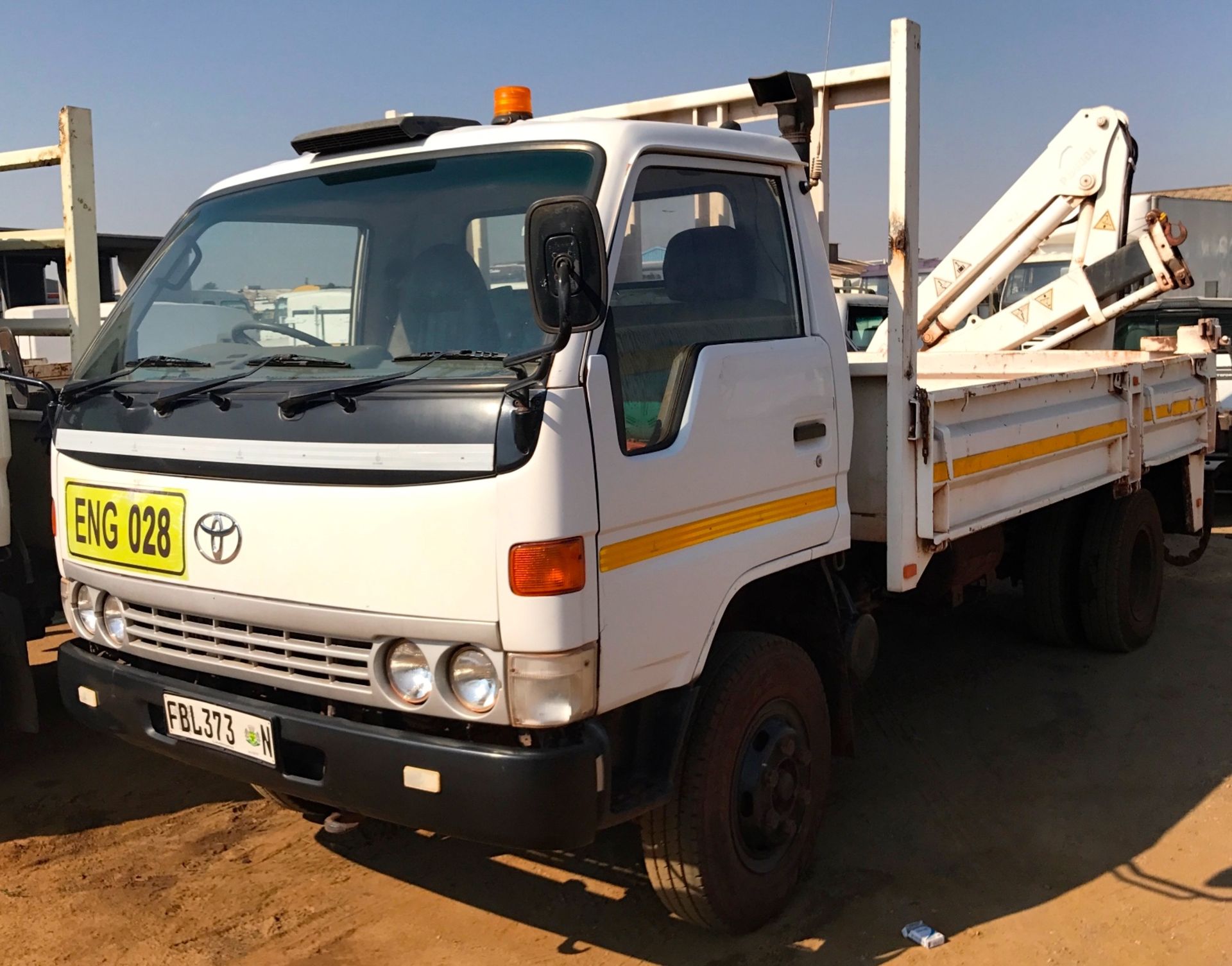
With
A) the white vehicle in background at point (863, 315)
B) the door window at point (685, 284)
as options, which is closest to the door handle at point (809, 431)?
the door window at point (685, 284)

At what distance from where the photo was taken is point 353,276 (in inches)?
126

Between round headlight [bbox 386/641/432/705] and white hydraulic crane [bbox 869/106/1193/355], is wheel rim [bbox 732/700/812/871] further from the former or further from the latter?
white hydraulic crane [bbox 869/106/1193/355]

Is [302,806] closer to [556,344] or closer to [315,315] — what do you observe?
[315,315]

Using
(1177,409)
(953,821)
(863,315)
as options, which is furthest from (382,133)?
(863,315)

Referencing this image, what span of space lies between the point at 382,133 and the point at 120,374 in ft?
3.38

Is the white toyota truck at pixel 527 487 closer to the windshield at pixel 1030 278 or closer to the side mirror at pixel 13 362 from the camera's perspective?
the side mirror at pixel 13 362

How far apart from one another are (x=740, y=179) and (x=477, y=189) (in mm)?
808

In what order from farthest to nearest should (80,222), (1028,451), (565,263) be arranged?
(80,222), (1028,451), (565,263)

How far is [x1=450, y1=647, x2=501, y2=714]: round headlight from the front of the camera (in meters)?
2.58

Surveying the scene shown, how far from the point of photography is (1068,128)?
20.0 feet

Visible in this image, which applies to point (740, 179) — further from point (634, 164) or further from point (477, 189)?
point (477, 189)

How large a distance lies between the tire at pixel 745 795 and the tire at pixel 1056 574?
250cm

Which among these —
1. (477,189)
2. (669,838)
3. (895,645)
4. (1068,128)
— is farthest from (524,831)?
(1068,128)

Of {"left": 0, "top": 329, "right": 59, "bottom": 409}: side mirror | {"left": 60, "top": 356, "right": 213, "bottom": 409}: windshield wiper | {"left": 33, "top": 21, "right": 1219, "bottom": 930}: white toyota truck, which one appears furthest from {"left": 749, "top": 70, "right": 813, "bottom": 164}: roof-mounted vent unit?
{"left": 0, "top": 329, "right": 59, "bottom": 409}: side mirror
